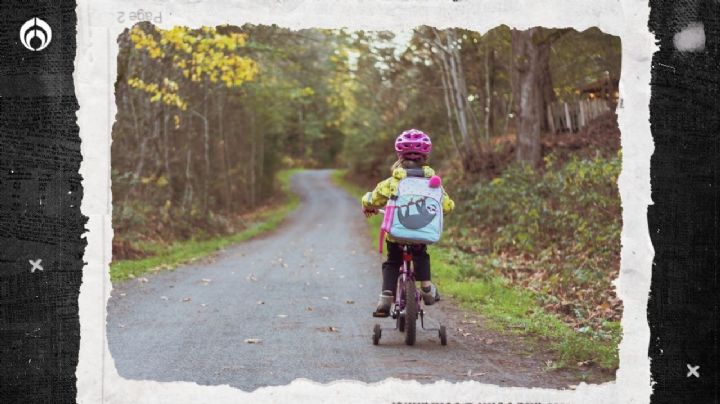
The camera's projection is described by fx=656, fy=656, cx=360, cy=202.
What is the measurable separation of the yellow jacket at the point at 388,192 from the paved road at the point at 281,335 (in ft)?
4.49

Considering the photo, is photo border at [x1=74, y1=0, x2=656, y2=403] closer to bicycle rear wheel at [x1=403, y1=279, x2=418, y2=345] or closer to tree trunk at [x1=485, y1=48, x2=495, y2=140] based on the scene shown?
bicycle rear wheel at [x1=403, y1=279, x2=418, y2=345]

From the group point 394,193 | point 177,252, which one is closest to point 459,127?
point 177,252

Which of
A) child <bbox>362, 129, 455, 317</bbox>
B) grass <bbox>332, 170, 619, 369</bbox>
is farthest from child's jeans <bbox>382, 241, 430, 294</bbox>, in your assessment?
grass <bbox>332, 170, 619, 369</bbox>

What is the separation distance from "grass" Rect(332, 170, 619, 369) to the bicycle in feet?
3.82

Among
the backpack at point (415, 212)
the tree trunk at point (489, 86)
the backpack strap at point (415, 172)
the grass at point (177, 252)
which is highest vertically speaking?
the tree trunk at point (489, 86)

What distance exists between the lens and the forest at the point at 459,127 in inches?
399

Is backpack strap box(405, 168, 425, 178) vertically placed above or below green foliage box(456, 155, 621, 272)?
above

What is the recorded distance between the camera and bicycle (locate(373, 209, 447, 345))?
625cm

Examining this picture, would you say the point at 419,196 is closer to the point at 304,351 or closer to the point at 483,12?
the point at 304,351

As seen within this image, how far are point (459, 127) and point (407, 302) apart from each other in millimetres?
13225

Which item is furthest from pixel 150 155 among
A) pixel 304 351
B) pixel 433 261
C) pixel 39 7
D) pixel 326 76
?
pixel 39 7

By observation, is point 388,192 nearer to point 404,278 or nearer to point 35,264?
point 404,278

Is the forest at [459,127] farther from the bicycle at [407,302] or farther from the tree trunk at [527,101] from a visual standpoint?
the bicycle at [407,302]

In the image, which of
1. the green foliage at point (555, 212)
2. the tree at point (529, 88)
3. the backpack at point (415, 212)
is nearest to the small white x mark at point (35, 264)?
the backpack at point (415, 212)
